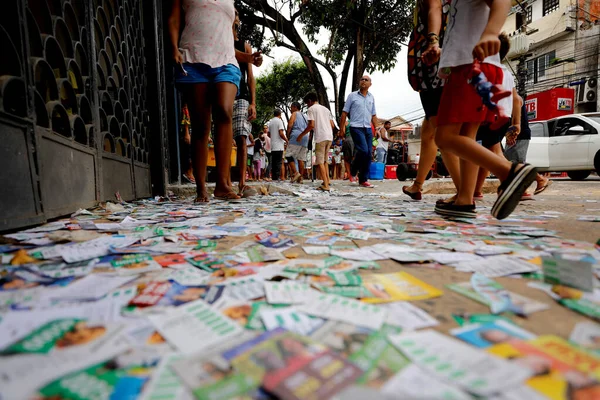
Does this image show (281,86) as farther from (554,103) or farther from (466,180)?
(466,180)

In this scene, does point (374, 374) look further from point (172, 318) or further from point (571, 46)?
point (571, 46)

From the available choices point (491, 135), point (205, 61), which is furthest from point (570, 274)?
point (205, 61)

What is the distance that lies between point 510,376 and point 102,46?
281 centimetres

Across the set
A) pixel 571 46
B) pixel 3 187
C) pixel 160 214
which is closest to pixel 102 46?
pixel 160 214

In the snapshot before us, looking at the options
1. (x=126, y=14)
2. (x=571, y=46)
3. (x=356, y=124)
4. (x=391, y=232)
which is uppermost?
(x=571, y=46)

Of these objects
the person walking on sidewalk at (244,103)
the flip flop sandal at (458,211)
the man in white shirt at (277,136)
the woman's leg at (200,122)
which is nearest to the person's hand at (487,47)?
the flip flop sandal at (458,211)

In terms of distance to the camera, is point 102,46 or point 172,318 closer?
point 172,318

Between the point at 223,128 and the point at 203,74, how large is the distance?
43 centimetres

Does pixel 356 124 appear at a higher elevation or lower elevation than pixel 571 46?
lower

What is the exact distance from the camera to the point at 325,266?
939 mm

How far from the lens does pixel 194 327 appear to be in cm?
58

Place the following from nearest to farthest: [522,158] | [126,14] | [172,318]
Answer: [172,318]
[126,14]
[522,158]

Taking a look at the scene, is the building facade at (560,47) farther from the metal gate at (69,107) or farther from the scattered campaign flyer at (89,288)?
the scattered campaign flyer at (89,288)

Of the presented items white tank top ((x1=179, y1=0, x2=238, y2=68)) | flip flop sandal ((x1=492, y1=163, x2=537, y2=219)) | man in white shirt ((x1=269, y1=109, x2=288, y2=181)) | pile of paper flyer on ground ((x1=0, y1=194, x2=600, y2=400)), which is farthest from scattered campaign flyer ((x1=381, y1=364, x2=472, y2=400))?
man in white shirt ((x1=269, y1=109, x2=288, y2=181))
